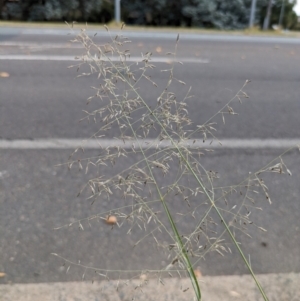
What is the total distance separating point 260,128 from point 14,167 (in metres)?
2.29

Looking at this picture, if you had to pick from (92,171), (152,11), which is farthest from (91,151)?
(152,11)

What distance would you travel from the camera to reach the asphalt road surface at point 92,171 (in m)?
2.18

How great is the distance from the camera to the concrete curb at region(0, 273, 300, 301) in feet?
6.08

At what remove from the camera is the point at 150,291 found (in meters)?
1.89

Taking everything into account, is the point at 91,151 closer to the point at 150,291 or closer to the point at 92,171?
the point at 92,171

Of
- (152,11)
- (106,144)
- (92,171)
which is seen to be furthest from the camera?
(152,11)

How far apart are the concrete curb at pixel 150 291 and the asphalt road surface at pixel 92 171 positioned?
4.3 inches

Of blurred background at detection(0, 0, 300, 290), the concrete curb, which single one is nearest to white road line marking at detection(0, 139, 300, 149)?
blurred background at detection(0, 0, 300, 290)

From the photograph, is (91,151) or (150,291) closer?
(150,291)

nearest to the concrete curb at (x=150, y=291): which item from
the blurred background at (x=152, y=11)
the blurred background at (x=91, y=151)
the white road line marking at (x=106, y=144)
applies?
the blurred background at (x=91, y=151)

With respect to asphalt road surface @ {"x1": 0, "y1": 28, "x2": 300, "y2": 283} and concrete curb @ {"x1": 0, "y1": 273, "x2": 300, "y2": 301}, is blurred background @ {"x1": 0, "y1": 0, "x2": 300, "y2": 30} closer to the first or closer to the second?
asphalt road surface @ {"x1": 0, "y1": 28, "x2": 300, "y2": 283}

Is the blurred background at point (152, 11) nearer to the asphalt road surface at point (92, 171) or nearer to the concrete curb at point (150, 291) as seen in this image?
the asphalt road surface at point (92, 171)

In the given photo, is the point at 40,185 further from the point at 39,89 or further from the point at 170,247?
the point at 39,89

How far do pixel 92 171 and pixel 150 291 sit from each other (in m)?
1.37
